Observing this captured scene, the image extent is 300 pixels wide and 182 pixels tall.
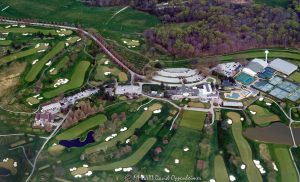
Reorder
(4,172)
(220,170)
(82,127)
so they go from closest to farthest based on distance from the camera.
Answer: (220,170)
(4,172)
(82,127)

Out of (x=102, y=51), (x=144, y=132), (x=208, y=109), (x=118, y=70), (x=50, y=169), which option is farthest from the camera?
(x=102, y=51)

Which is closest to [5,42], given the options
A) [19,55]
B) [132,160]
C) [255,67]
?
[19,55]

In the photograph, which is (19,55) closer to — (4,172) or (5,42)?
(5,42)

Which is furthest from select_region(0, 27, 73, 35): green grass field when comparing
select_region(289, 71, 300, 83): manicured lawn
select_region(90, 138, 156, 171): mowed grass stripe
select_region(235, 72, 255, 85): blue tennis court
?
select_region(289, 71, 300, 83): manicured lawn

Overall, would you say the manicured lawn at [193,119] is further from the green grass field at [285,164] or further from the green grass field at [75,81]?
the green grass field at [75,81]

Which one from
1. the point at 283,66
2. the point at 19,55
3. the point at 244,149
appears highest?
the point at 19,55

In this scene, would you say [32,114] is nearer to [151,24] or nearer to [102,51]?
[102,51]

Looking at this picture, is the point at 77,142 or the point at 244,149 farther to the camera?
the point at 77,142

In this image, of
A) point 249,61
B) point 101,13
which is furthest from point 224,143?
point 101,13
